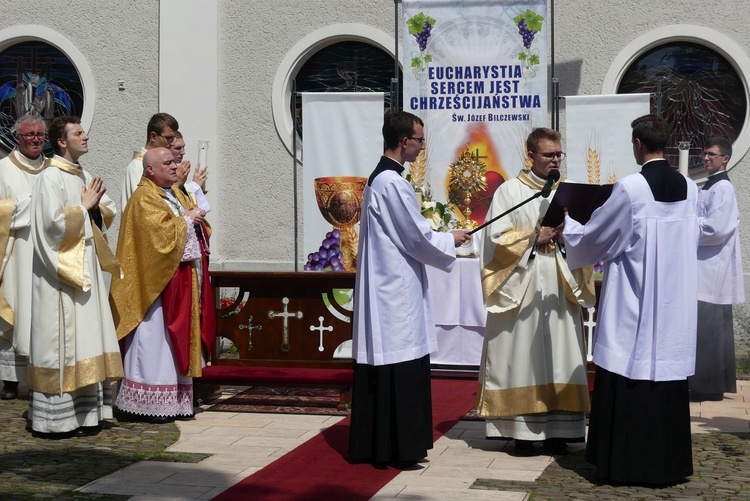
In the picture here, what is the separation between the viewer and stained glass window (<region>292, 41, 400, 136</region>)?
12.0 m

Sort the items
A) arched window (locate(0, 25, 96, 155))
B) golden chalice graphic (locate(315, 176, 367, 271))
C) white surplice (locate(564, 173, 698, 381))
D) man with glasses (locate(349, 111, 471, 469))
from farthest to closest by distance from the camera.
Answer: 1. arched window (locate(0, 25, 96, 155))
2. golden chalice graphic (locate(315, 176, 367, 271))
3. man with glasses (locate(349, 111, 471, 469))
4. white surplice (locate(564, 173, 698, 381))

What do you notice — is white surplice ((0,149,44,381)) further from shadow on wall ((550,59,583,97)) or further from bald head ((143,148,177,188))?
shadow on wall ((550,59,583,97))

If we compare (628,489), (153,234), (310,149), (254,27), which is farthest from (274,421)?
(254,27)

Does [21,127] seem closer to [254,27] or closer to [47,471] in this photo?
[47,471]

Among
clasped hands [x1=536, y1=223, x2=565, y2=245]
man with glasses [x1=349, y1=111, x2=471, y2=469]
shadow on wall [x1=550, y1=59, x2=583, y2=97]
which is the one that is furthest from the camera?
shadow on wall [x1=550, y1=59, x2=583, y2=97]

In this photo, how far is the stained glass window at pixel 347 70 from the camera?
12.0 m

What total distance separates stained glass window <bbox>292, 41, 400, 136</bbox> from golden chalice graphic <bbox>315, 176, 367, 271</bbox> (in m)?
1.55

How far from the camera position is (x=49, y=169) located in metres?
7.38

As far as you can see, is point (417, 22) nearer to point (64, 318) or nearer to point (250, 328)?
point (250, 328)

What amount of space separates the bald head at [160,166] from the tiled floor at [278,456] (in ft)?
5.34

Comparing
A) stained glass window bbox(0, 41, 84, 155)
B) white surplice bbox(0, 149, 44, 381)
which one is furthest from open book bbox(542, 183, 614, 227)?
stained glass window bbox(0, 41, 84, 155)

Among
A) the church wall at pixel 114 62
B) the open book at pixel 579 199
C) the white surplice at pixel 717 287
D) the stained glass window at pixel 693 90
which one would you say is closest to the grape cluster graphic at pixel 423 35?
the stained glass window at pixel 693 90

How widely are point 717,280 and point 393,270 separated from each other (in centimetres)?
343

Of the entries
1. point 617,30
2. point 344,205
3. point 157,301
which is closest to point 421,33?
point 344,205
